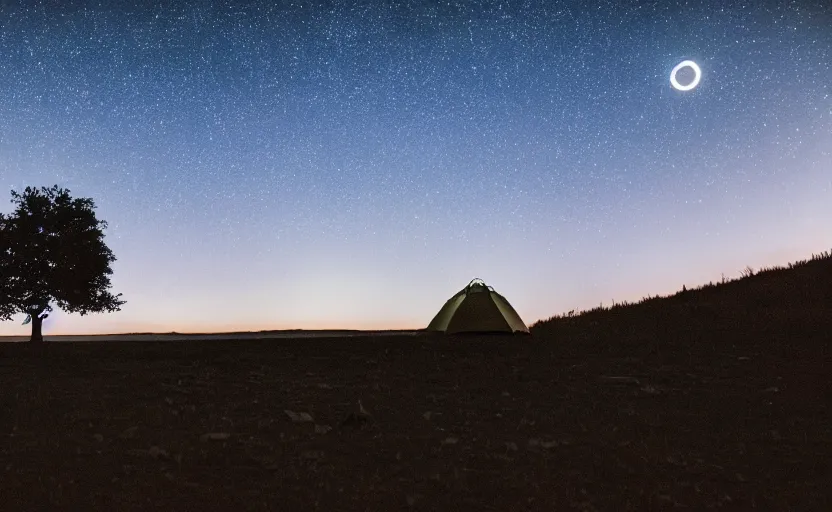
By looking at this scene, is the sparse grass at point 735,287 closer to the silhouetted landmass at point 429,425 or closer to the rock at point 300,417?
the silhouetted landmass at point 429,425

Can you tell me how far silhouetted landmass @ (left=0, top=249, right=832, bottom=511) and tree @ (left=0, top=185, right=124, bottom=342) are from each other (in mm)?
16152

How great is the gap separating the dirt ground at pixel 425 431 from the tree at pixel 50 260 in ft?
61.1

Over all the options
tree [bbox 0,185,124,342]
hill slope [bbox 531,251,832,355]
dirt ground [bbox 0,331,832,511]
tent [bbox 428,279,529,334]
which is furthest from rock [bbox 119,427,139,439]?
tree [bbox 0,185,124,342]

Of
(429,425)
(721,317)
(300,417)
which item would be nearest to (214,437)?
A: (300,417)

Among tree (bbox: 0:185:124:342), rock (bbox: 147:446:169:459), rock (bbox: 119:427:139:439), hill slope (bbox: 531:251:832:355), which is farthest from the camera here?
tree (bbox: 0:185:124:342)

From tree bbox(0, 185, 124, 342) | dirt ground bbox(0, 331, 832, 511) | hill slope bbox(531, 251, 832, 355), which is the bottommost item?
dirt ground bbox(0, 331, 832, 511)

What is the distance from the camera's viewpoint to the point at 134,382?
15562 mm

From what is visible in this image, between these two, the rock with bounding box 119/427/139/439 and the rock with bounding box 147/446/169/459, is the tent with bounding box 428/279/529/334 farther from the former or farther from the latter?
the rock with bounding box 147/446/169/459

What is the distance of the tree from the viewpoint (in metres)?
36.2

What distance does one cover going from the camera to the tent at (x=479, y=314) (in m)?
24.4

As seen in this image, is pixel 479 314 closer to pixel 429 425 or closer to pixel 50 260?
pixel 429 425

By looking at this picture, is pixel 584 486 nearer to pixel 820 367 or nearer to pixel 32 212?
pixel 820 367

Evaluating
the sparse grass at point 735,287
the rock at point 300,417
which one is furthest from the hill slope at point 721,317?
the rock at point 300,417

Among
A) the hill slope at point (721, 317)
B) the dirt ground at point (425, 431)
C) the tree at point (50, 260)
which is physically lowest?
the dirt ground at point (425, 431)
